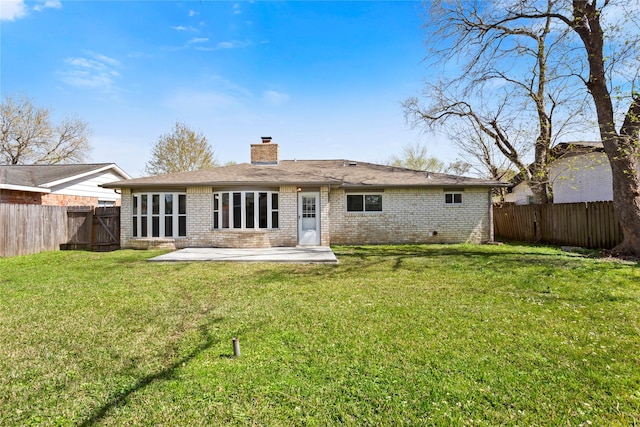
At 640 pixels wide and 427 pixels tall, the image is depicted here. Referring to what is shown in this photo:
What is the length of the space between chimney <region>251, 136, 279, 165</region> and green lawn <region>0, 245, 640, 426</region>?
9079 millimetres

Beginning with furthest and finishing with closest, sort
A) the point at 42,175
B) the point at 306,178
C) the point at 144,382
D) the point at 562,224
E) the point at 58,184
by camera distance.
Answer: the point at 42,175, the point at 58,184, the point at 562,224, the point at 306,178, the point at 144,382

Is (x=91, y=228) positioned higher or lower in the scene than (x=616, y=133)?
lower

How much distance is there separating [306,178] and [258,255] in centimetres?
371

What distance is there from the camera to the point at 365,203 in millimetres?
13531

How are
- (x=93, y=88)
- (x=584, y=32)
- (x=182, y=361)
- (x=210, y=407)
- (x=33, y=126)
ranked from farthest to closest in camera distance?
1. (x=33, y=126)
2. (x=93, y=88)
3. (x=584, y=32)
4. (x=182, y=361)
5. (x=210, y=407)

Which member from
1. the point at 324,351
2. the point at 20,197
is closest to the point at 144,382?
the point at 324,351

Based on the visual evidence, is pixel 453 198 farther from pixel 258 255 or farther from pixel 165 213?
pixel 165 213

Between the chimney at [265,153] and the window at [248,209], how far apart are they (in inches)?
Result: 141

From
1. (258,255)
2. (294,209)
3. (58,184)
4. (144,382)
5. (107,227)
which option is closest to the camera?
(144,382)

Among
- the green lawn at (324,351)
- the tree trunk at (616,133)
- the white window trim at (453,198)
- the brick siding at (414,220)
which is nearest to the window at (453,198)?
the white window trim at (453,198)

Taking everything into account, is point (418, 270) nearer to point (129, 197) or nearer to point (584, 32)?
point (584, 32)

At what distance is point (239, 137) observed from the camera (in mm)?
A: 18953

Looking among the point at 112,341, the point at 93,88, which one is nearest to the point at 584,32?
the point at 112,341

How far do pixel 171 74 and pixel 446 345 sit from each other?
12992mm
